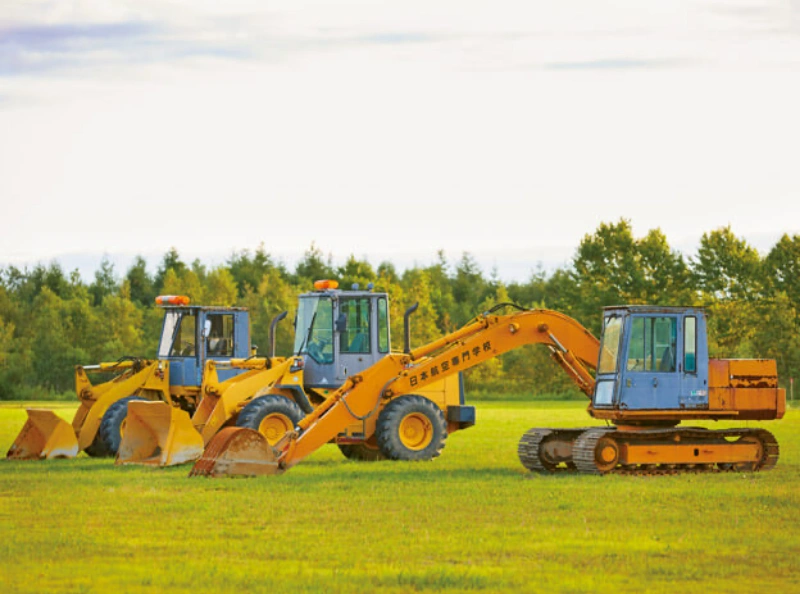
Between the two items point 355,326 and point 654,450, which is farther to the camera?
point 355,326

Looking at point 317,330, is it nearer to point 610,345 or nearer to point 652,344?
point 610,345

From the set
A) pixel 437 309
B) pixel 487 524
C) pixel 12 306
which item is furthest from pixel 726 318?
pixel 487 524

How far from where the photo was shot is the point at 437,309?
137 m

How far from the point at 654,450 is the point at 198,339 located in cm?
1163

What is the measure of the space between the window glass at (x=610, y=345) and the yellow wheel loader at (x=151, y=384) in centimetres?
786

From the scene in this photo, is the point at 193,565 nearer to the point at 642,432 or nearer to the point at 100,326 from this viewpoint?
the point at 642,432

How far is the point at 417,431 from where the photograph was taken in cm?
2772

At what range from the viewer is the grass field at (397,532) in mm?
13859

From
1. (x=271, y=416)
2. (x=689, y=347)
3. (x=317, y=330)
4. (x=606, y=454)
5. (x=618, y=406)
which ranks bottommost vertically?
(x=606, y=454)

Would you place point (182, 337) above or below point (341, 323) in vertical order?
below

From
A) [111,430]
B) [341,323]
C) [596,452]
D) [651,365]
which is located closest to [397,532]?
[596,452]

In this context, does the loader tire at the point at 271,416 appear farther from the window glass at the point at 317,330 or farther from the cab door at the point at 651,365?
the cab door at the point at 651,365

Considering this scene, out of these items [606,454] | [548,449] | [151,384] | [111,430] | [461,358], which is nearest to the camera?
[606,454]

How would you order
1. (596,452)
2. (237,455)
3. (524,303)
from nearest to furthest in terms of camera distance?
(237,455) → (596,452) → (524,303)
